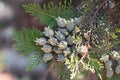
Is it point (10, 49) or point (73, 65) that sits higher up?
point (10, 49)

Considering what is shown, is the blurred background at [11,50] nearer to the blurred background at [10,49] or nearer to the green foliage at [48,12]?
the blurred background at [10,49]

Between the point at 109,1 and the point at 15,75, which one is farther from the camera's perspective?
the point at 15,75

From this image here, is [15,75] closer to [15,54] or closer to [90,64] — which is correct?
[15,54]

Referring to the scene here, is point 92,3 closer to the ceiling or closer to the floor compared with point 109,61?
closer to the ceiling

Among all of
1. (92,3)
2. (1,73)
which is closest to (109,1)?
(92,3)

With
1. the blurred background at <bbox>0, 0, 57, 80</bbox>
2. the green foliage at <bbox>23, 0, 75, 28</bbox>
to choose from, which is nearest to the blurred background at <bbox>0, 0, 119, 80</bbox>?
the blurred background at <bbox>0, 0, 57, 80</bbox>

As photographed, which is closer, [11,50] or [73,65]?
[73,65]

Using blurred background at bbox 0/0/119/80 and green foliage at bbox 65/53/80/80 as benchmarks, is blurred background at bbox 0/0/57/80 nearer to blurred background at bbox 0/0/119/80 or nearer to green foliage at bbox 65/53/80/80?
blurred background at bbox 0/0/119/80

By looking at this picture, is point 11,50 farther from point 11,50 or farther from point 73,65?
point 73,65

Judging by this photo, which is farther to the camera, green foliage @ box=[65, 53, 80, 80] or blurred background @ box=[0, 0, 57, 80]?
blurred background @ box=[0, 0, 57, 80]

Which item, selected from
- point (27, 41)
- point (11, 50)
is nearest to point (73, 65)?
point (27, 41)
